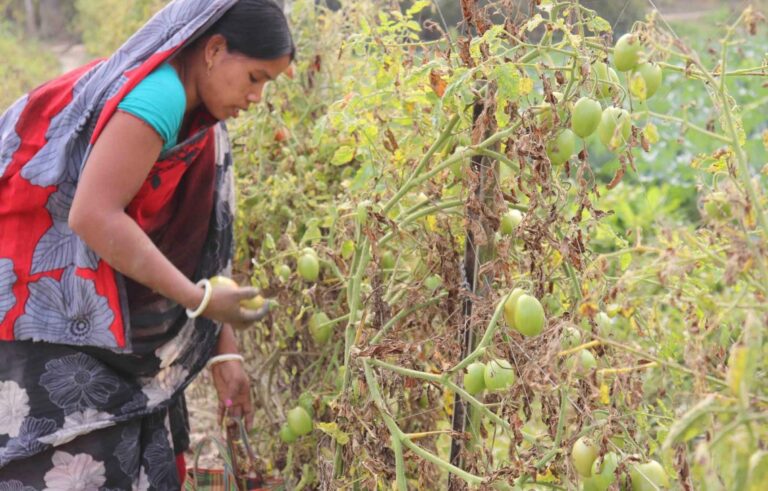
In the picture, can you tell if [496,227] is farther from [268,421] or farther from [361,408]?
[268,421]

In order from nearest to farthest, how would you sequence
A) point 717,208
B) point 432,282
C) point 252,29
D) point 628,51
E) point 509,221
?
point 717,208
point 628,51
point 509,221
point 432,282
point 252,29

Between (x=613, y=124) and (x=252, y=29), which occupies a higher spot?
→ (x=613, y=124)

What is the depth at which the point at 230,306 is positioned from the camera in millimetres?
1933

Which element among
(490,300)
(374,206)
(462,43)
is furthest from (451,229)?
(462,43)

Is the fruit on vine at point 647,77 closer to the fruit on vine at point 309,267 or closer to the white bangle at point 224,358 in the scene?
the fruit on vine at point 309,267

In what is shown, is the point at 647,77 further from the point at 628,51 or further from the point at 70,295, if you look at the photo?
the point at 70,295

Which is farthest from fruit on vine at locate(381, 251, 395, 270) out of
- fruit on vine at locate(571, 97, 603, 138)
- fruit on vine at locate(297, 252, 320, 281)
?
fruit on vine at locate(571, 97, 603, 138)

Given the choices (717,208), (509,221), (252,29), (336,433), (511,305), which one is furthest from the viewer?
(252,29)

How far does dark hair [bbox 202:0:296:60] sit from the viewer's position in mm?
1885

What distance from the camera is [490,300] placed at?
1479mm

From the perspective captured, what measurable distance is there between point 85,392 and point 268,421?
1.92 feet

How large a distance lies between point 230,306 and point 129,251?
0.77 feet

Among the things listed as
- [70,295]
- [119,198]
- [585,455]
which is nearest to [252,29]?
[119,198]

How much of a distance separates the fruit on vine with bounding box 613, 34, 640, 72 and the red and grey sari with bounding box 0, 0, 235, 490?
0.94 m
